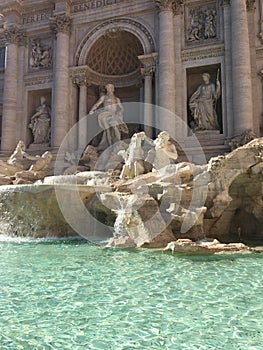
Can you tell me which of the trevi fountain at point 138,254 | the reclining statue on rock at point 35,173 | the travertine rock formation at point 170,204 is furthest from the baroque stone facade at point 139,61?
the travertine rock formation at point 170,204

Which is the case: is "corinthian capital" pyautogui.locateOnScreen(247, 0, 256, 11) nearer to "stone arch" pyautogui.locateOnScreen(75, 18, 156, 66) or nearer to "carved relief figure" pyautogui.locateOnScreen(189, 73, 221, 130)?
"carved relief figure" pyautogui.locateOnScreen(189, 73, 221, 130)

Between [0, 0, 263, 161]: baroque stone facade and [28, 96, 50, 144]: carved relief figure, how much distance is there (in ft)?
1.65

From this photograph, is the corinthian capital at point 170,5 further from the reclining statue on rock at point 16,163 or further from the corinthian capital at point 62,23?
the reclining statue on rock at point 16,163

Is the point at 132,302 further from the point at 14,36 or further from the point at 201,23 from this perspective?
the point at 14,36

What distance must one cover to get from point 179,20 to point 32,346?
1515 cm

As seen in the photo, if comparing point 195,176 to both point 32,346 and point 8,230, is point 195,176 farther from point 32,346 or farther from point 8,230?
point 32,346

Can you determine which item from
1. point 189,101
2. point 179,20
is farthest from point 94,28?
point 189,101

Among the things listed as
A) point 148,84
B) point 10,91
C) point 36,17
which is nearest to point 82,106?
point 148,84

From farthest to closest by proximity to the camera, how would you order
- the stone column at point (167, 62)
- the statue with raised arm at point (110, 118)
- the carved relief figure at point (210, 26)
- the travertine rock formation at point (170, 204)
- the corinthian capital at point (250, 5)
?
the statue with raised arm at point (110, 118)
the carved relief figure at point (210, 26)
the corinthian capital at point (250, 5)
the stone column at point (167, 62)
the travertine rock formation at point (170, 204)

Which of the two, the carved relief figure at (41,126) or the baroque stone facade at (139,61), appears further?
the carved relief figure at (41,126)

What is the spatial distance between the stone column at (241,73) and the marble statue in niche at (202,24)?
1159 mm

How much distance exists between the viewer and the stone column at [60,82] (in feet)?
→ 53.5

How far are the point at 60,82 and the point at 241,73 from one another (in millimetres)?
8168

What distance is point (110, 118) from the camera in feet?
52.4
